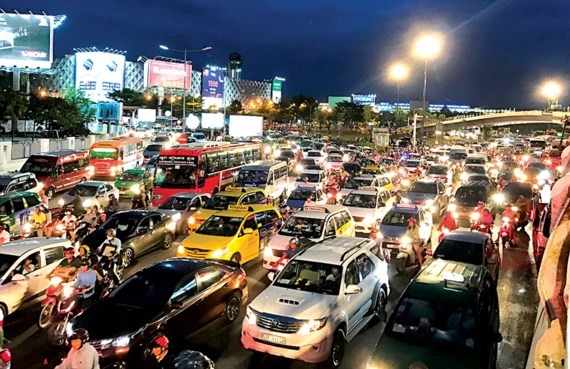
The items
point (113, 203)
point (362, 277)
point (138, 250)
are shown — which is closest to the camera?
point (362, 277)

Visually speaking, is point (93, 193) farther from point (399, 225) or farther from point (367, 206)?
point (399, 225)

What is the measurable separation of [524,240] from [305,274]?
39.1ft

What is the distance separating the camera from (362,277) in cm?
982

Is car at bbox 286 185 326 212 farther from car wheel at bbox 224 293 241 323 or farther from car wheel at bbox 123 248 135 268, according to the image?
car wheel at bbox 224 293 241 323

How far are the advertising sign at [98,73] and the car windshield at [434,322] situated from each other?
95994 millimetres

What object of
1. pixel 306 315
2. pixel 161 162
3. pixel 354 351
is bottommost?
pixel 354 351

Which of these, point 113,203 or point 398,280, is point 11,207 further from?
point 398,280

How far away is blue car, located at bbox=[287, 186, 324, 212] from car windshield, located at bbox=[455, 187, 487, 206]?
577 centimetres

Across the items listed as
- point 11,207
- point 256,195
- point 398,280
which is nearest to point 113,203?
point 11,207

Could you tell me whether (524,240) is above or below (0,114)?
below

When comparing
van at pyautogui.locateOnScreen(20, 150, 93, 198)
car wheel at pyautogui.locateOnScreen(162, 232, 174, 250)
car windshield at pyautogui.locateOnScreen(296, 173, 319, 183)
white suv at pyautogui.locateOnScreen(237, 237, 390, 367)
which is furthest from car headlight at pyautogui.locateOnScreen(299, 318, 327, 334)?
van at pyautogui.locateOnScreen(20, 150, 93, 198)

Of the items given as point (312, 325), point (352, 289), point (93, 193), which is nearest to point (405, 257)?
point (352, 289)

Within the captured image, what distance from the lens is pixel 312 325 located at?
8148 millimetres

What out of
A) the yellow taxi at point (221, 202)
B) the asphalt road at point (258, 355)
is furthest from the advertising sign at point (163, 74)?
the asphalt road at point (258, 355)
